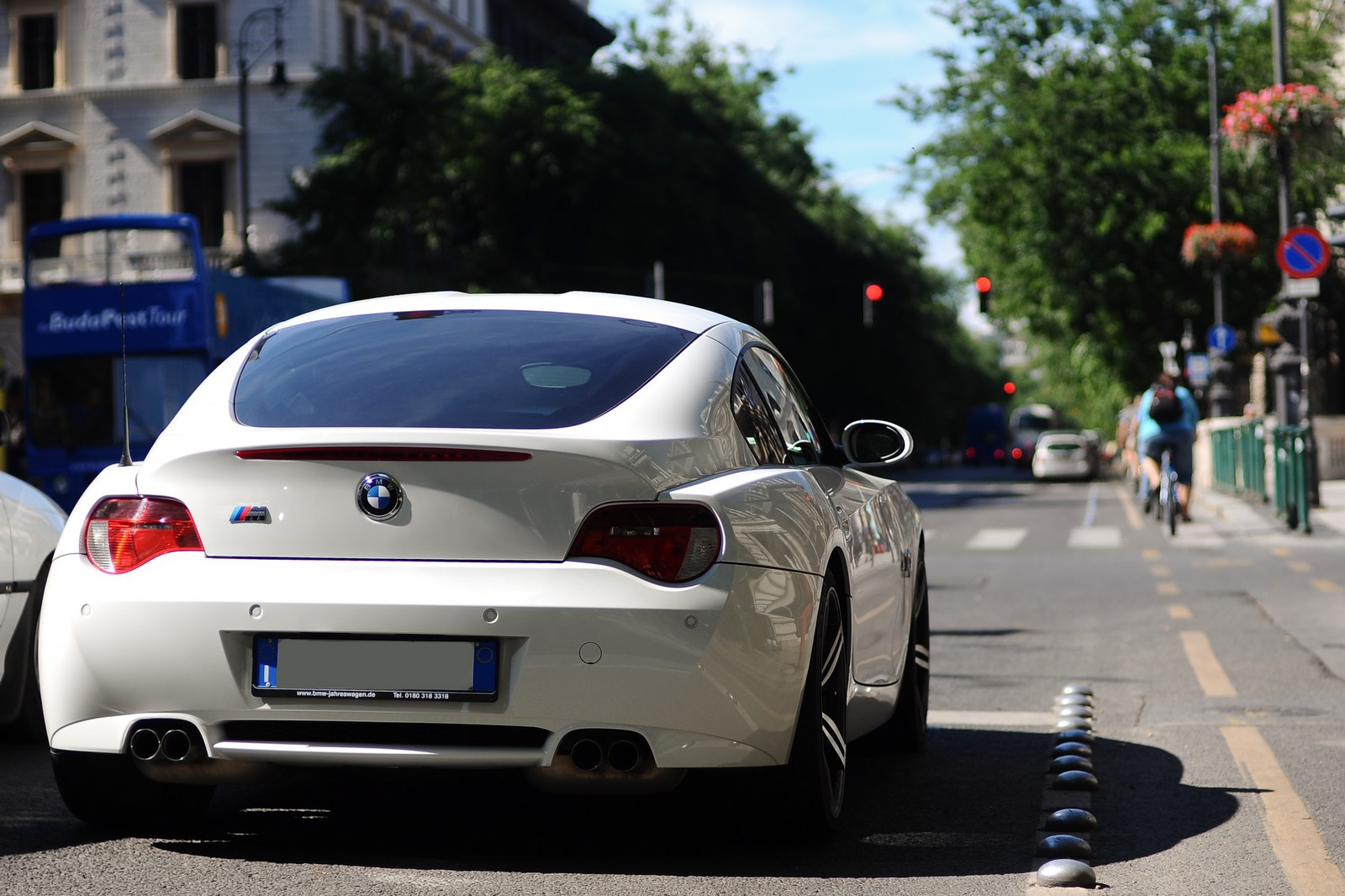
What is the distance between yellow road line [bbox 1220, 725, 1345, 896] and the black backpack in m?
14.3

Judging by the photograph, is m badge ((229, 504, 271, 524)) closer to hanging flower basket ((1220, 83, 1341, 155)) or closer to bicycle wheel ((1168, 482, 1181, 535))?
bicycle wheel ((1168, 482, 1181, 535))

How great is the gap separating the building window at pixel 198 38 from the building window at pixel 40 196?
4439 millimetres

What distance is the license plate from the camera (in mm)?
4461

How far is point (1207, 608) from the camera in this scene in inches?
490

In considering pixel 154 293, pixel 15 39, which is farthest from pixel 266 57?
pixel 154 293

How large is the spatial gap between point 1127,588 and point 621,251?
113 feet

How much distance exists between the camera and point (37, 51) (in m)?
49.4

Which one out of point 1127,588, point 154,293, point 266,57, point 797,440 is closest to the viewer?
point 797,440

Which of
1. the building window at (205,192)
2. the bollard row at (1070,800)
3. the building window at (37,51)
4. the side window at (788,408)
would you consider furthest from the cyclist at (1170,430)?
the building window at (37,51)

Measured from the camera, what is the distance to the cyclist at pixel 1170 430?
21.1 m

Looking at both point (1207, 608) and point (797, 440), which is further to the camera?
point (1207, 608)

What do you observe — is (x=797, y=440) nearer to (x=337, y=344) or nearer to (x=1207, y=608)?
(x=337, y=344)

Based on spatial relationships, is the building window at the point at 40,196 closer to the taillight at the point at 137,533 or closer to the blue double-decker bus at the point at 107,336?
the blue double-decker bus at the point at 107,336

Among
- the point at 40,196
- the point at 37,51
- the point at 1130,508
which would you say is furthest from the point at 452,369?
the point at 37,51
